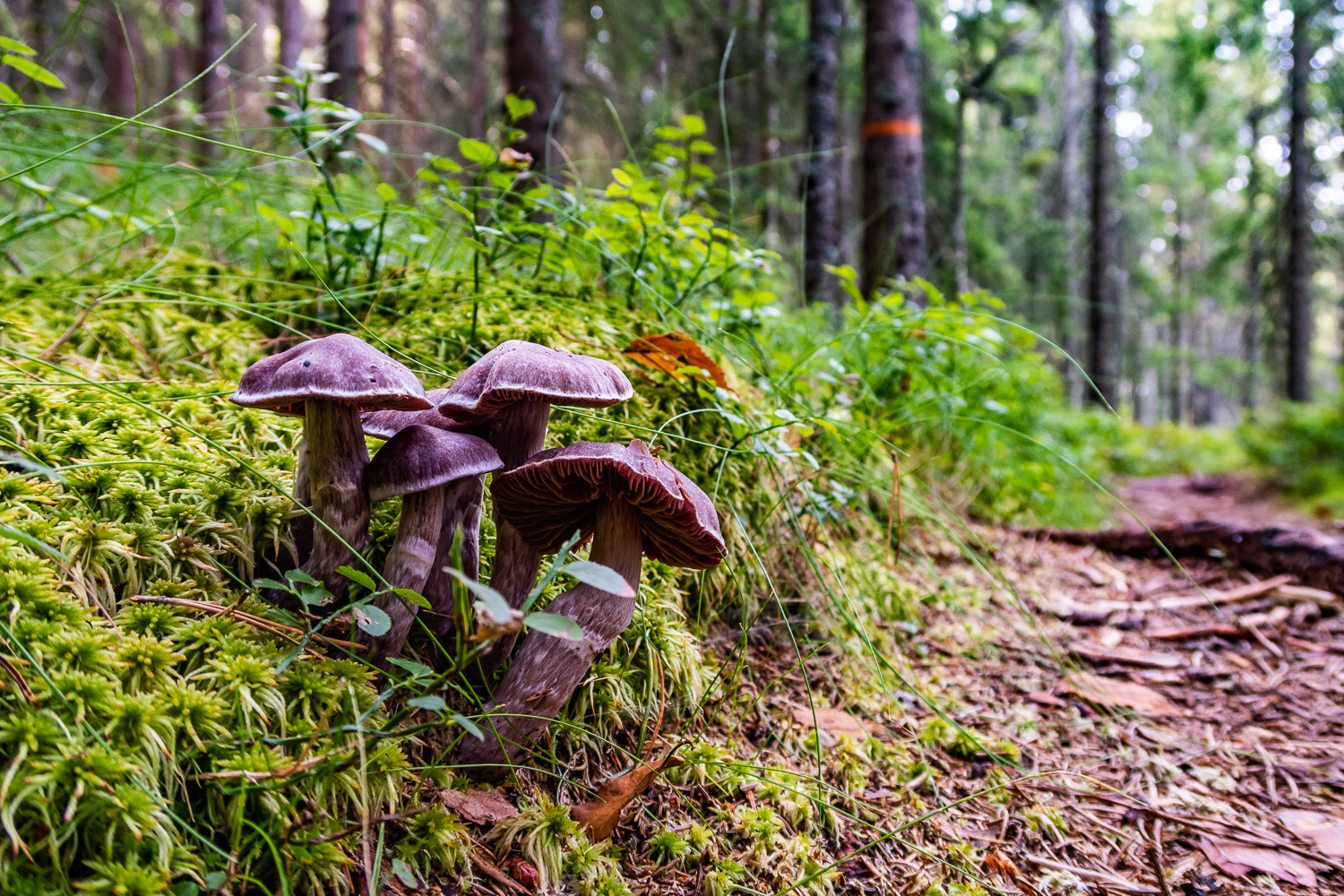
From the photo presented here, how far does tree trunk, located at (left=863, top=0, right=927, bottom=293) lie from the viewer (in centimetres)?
584

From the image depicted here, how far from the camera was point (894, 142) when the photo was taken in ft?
19.2

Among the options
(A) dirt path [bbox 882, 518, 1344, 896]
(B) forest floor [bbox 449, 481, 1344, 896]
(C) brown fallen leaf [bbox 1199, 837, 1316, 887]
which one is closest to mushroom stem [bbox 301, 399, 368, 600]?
(B) forest floor [bbox 449, 481, 1344, 896]

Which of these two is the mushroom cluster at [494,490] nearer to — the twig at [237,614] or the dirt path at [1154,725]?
the twig at [237,614]

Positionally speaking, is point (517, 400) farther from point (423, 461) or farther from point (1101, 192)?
point (1101, 192)

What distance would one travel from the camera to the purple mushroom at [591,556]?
4.62ft

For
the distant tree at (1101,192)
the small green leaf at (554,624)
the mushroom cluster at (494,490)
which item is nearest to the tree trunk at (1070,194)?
the distant tree at (1101,192)

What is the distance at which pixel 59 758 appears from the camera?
984 millimetres

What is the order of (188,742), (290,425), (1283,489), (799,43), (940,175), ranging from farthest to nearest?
(940,175) → (799,43) → (1283,489) → (290,425) → (188,742)

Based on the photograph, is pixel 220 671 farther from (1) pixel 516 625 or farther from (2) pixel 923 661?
(2) pixel 923 661

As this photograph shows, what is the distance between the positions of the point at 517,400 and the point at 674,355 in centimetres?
81

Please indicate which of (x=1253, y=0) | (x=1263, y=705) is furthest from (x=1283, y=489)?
(x=1253, y=0)

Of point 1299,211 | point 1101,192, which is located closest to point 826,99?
point 1101,192

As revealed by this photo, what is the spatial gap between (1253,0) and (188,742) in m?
15.5

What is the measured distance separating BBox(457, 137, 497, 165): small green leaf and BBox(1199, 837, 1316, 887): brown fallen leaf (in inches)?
106
